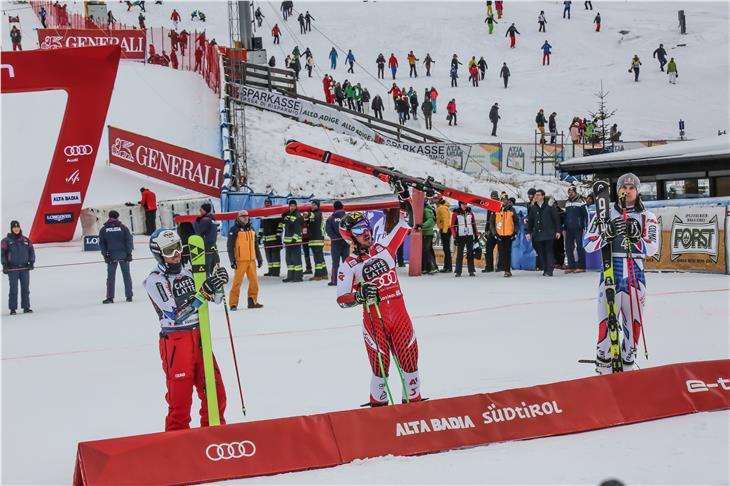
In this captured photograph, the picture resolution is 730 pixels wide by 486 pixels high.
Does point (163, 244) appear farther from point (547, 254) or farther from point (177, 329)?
point (547, 254)

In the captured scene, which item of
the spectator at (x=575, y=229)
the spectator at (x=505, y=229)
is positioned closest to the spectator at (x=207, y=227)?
the spectator at (x=505, y=229)

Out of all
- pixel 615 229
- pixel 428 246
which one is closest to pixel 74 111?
pixel 428 246

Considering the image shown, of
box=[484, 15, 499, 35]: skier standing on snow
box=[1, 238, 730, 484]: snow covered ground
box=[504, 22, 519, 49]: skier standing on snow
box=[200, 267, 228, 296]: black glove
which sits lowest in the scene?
box=[1, 238, 730, 484]: snow covered ground

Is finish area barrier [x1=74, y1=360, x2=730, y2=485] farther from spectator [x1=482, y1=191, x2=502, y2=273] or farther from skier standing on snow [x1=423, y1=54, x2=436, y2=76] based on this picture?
skier standing on snow [x1=423, y1=54, x2=436, y2=76]

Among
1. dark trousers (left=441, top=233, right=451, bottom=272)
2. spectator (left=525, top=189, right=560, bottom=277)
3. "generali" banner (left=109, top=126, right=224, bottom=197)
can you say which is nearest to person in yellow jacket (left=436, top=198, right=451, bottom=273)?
dark trousers (left=441, top=233, right=451, bottom=272)

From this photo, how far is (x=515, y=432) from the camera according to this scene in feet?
21.8

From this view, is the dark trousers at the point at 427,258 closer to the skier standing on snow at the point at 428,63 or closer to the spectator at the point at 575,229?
the spectator at the point at 575,229

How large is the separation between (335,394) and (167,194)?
21.9 m

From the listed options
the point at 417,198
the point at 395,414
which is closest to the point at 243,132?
the point at 417,198

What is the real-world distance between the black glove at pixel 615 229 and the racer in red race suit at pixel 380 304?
200 cm

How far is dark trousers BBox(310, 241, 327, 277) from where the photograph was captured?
59.9 ft

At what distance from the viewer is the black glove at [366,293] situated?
23.4ft

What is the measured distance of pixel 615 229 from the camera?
807 cm

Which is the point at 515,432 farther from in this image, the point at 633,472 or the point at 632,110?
the point at 632,110
